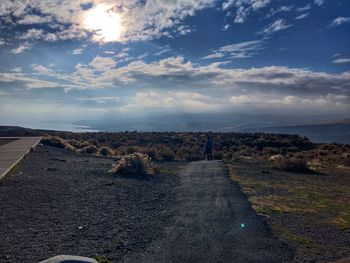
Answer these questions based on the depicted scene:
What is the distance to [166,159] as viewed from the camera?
110ft

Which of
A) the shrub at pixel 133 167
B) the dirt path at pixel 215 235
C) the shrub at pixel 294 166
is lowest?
the shrub at pixel 294 166

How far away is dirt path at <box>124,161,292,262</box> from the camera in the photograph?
8.37 m

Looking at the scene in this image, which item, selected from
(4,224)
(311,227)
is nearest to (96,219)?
(4,224)

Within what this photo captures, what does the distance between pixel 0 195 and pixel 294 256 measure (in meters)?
9.88

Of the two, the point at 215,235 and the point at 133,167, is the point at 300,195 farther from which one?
the point at 133,167

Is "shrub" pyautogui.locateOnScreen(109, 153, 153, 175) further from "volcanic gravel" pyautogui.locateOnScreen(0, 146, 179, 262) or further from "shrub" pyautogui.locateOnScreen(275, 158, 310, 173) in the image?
"shrub" pyautogui.locateOnScreen(275, 158, 310, 173)

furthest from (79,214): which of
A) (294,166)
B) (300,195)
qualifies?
(294,166)

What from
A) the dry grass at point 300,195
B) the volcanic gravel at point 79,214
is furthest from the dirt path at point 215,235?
the dry grass at point 300,195

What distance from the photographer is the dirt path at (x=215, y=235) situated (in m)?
8.37

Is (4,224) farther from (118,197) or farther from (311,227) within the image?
(311,227)

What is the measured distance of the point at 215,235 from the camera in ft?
32.2

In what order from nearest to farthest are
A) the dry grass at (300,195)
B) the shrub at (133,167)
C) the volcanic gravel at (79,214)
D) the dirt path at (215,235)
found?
the dirt path at (215,235), the volcanic gravel at (79,214), the dry grass at (300,195), the shrub at (133,167)

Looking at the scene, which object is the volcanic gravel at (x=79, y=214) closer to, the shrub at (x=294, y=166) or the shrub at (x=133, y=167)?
the shrub at (x=133, y=167)

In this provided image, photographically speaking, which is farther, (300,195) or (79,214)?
(300,195)
